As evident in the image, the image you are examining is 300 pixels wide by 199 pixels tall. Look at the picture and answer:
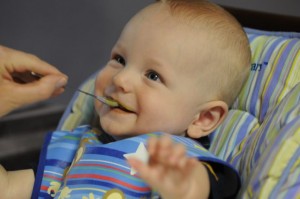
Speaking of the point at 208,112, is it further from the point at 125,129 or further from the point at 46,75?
the point at 46,75

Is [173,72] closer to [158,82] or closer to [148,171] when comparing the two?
[158,82]

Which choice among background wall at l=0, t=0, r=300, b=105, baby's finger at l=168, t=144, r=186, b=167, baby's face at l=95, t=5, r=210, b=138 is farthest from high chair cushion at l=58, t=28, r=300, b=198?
background wall at l=0, t=0, r=300, b=105

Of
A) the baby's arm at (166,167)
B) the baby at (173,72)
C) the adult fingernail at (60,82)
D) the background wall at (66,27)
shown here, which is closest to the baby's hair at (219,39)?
the baby at (173,72)

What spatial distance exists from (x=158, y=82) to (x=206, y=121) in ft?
0.49

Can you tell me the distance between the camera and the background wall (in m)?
1.91

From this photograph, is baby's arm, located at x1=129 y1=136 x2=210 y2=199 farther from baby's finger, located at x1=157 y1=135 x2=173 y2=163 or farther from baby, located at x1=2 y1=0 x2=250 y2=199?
baby, located at x1=2 y1=0 x2=250 y2=199

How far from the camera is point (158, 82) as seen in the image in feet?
3.09

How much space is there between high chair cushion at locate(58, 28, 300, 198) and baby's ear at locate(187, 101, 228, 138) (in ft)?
0.23

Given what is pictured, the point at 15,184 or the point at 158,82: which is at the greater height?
the point at 158,82

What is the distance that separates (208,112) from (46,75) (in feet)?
1.17

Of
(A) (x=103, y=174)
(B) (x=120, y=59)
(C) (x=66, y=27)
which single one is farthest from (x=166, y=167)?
(C) (x=66, y=27)

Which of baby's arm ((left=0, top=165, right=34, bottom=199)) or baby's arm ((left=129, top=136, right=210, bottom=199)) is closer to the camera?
baby's arm ((left=129, top=136, right=210, bottom=199))

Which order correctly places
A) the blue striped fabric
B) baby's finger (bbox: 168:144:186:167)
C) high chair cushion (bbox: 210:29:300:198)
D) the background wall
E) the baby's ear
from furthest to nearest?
1. the background wall
2. the baby's ear
3. the blue striped fabric
4. high chair cushion (bbox: 210:29:300:198)
5. baby's finger (bbox: 168:144:186:167)

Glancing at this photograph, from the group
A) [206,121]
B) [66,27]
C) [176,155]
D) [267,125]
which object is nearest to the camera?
[176,155]
